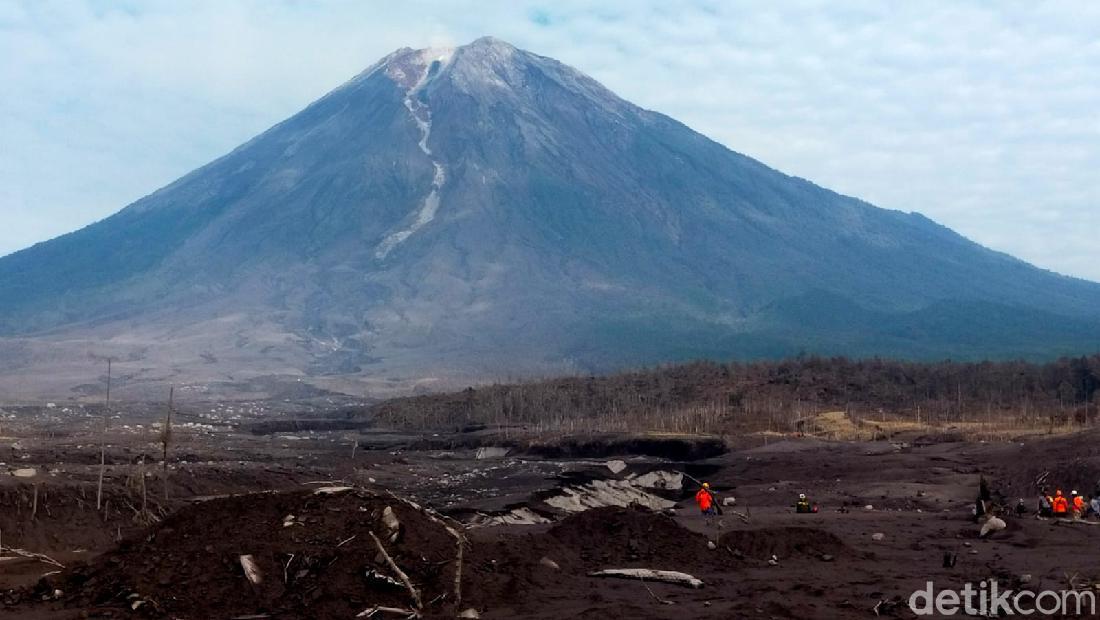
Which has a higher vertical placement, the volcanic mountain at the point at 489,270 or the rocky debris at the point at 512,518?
the volcanic mountain at the point at 489,270

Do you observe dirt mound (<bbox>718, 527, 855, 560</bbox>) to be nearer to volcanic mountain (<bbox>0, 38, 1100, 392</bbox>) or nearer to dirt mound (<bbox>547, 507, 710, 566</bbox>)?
dirt mound (<bbox>547, 507, 710, 566</bbox>)

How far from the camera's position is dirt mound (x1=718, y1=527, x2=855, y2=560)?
61.2 ft

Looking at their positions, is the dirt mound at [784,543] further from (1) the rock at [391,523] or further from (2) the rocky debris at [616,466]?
(2) the rocky debris at [616,466]

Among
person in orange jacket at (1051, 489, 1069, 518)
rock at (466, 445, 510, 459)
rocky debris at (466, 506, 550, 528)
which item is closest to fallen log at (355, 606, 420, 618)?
rocky debris at (466, 506, 550, 528)

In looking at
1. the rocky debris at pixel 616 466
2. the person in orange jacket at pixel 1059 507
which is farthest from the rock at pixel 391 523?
the rocky debris at pixel 616 466

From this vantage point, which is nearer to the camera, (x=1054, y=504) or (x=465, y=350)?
(x=1054, y=504)

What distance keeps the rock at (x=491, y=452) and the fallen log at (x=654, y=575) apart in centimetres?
3778

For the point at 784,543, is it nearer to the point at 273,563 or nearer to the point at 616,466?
the point at 273,563

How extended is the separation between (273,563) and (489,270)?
5497 inches

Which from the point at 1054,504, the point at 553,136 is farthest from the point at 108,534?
the point at 553,136

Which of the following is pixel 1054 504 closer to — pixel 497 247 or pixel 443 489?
pixel 443 489

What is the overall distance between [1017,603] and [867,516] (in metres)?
12.0

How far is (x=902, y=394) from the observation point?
72.6 m

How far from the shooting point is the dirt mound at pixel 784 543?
61.2ft
